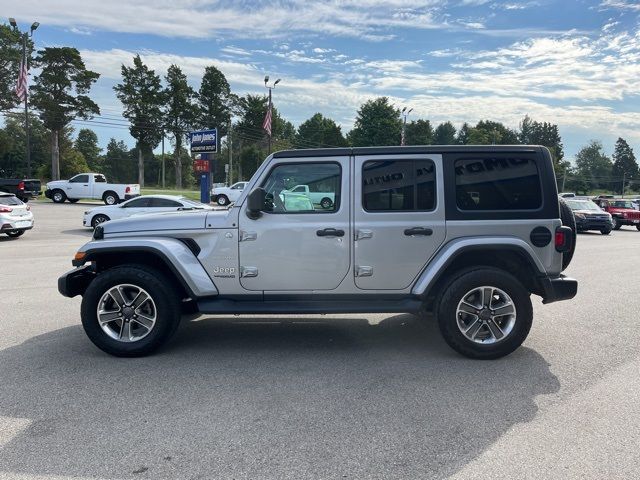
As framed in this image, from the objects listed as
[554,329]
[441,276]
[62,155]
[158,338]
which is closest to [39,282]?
[158,338]

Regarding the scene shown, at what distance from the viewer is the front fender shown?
4.84 m

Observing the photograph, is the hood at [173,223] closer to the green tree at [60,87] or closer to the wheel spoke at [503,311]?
the wheel spoke at [503,311]

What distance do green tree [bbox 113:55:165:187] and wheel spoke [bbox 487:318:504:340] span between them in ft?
232

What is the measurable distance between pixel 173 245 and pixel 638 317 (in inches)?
Answer: 242

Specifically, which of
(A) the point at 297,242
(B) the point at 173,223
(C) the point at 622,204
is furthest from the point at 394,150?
(C) the point at 622,204

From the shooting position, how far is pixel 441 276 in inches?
195

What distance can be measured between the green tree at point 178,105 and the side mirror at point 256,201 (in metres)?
71.5

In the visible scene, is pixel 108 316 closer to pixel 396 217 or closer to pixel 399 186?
pixel 396 217

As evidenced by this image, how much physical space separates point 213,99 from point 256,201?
245ft

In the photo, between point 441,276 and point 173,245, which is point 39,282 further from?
point 441,276

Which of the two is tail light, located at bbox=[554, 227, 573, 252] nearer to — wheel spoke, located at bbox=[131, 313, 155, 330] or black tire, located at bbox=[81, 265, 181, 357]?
black tire, located at bbox=[81, 265, 181, 357]

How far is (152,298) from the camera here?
4871mm

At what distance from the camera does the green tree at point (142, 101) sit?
6681 cm

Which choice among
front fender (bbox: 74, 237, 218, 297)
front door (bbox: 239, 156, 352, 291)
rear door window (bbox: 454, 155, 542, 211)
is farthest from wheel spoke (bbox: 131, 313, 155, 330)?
rear door window (bbox: 454, 155, 542, 211)
